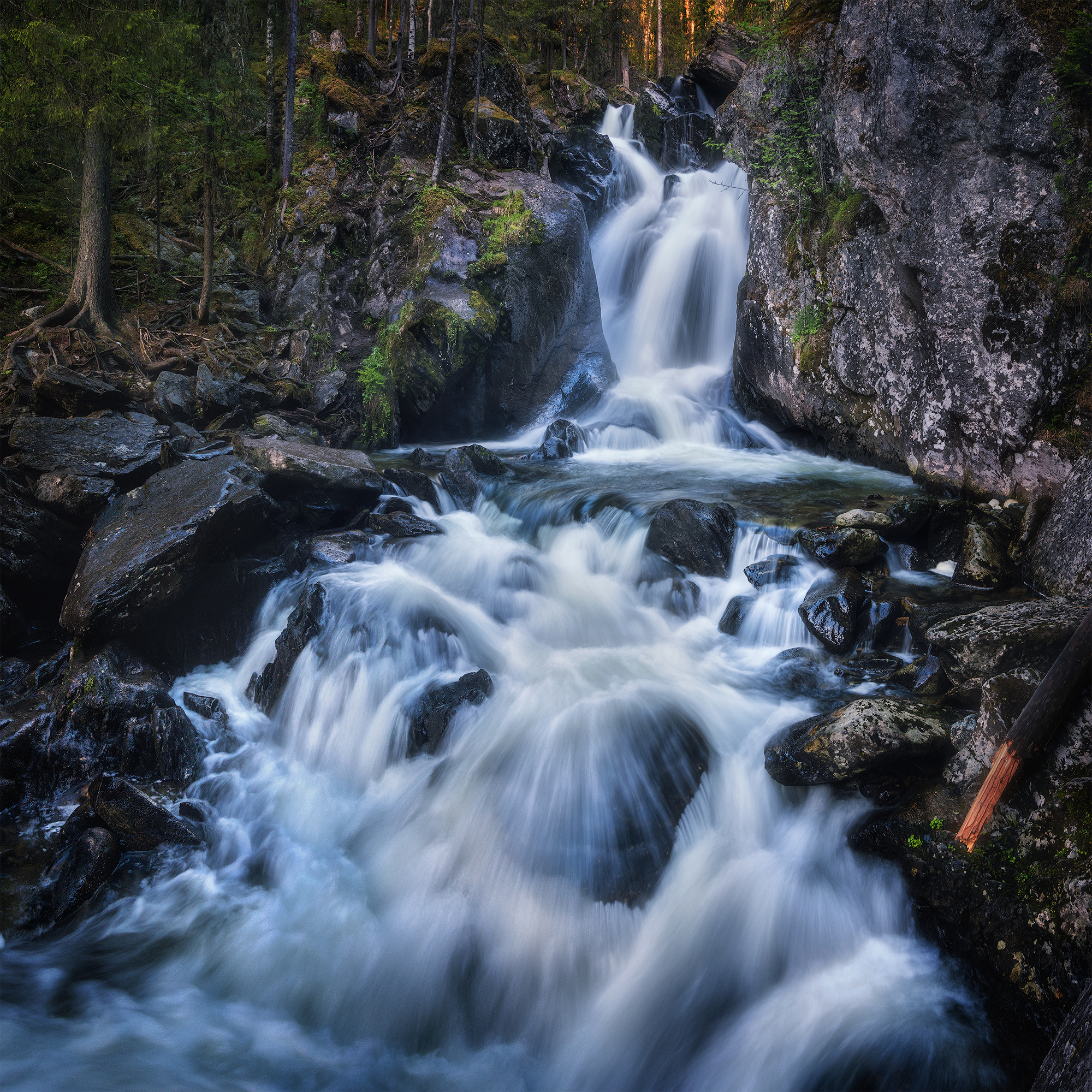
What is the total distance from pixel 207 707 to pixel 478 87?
15109mm

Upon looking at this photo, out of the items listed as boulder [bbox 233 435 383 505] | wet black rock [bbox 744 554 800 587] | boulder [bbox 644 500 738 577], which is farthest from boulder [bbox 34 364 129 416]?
wet black rock [bbox 744 554 800 587]

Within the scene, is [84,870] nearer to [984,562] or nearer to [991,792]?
[991,792]

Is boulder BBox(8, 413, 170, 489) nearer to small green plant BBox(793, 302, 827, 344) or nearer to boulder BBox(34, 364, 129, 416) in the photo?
boulder BBox(34, 364, 129, 416)

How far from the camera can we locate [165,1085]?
344cm

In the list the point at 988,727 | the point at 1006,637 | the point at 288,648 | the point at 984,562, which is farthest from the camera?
the point at 288,648

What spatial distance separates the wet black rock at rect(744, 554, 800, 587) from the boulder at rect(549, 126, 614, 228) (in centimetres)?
1351

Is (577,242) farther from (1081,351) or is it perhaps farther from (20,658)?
(20,658)

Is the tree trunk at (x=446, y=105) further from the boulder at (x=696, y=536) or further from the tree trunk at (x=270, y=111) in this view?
the boulder at (x=696, y=536)

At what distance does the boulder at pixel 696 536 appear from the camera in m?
7.45

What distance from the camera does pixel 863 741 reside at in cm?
421

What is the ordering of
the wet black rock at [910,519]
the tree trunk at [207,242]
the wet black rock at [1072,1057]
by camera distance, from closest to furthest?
the wet black rock at [1072,1057] → the wet black rock at [910,519] → the tree trunk at [207,242]

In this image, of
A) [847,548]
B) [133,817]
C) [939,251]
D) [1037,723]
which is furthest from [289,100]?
[1037,723]

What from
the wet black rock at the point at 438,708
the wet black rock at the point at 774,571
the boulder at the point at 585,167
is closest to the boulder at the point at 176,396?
the wet black rock at the point at 438,708

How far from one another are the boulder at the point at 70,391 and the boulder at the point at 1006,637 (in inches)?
401
